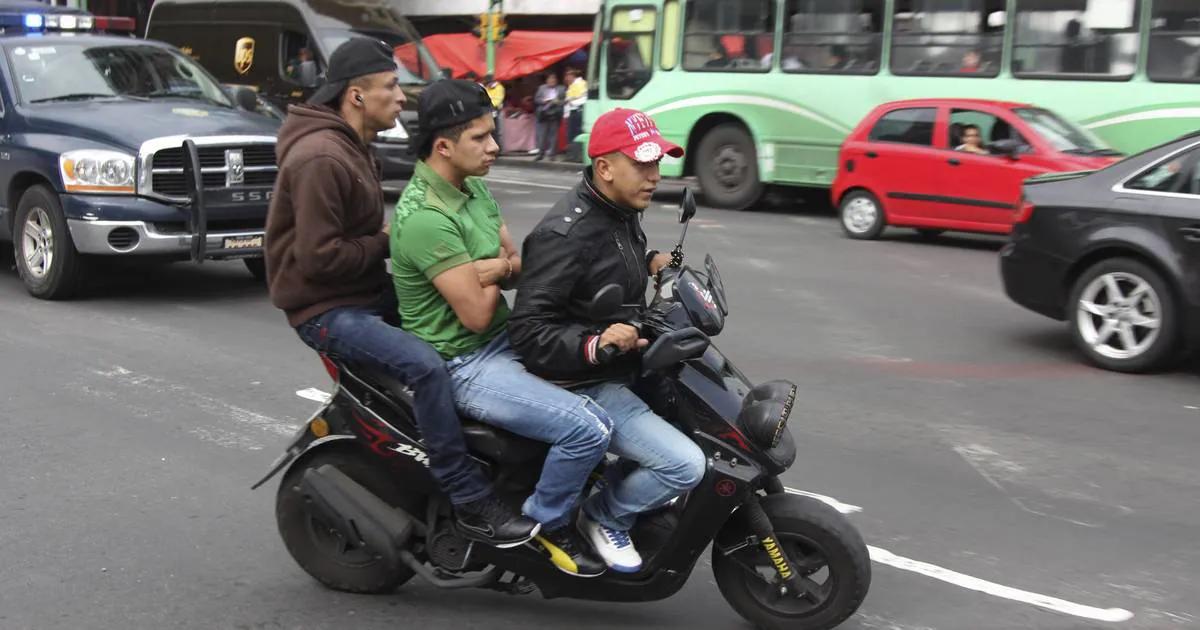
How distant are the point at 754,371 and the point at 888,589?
138 inches

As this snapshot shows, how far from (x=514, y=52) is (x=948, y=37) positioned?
12795mm

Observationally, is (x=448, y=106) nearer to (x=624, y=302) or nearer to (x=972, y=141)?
(x=624, y=302)

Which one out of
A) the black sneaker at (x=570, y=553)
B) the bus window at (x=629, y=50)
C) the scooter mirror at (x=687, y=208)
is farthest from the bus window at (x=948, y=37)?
the black sneaker at (x=570, y=553)

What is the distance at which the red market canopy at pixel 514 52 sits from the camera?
26.8 m

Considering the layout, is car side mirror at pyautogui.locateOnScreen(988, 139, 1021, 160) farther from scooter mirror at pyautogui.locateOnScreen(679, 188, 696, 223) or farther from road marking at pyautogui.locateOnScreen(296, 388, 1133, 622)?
scooter mirror at pyautogui.locateOnScreen(679, 188, 696, 223)

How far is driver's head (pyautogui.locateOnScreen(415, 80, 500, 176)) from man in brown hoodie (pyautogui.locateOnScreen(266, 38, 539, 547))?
0.44 m

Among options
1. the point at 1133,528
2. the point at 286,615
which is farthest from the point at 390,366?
the point at 1133,528

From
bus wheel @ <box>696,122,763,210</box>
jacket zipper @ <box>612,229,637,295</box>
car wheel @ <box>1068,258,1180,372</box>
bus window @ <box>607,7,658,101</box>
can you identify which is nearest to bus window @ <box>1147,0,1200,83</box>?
bus wheel @ <box>696,122,763,210</box>

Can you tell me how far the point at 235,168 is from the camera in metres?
9.96

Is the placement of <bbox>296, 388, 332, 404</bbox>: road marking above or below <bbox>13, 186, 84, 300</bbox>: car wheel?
below

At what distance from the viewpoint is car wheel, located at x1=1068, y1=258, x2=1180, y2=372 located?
8.20 metres

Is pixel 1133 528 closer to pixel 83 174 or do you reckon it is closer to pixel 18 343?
pixel 18 343

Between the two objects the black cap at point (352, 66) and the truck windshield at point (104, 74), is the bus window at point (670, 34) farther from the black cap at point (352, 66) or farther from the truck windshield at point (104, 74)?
the black cap at point (352, 66)

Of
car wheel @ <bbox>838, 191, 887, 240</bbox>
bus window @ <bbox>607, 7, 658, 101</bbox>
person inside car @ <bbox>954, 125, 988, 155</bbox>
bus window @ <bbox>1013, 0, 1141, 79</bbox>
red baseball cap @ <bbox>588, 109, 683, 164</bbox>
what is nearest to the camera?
red baseball cap @ <bbox>588, 109, 683, 164</bbox>
